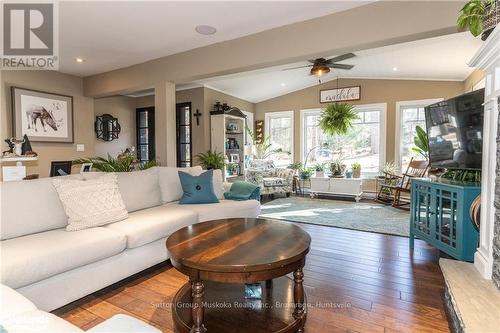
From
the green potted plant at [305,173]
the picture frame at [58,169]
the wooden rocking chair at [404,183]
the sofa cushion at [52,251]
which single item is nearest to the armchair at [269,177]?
the green potted plant at [305,173]

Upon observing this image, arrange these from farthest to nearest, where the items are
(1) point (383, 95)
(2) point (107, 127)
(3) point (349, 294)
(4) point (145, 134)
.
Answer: (4) point (145, 134) → (1) point (383, 95) → (2) point (107, 127) → (3) point (349, 294)

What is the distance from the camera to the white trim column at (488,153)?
5.88 ft

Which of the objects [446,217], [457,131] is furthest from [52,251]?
[457,131]

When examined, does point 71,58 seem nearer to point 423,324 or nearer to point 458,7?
point 458,7

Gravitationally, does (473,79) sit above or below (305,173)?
above

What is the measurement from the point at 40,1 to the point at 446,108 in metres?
4.19

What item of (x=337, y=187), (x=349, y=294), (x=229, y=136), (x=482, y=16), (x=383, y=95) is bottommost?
(x=349, y=294)

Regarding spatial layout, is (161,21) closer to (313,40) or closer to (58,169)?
(313,40)

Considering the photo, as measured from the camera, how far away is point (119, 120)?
20.6ft

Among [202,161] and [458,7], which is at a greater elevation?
[458,7]

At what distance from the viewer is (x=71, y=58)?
415 centimetres

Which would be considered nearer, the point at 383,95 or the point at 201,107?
the point at 201,107

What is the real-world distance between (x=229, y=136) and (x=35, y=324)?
18.6 ft

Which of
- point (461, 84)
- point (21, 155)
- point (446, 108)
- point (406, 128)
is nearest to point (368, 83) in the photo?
point (406, 128)
